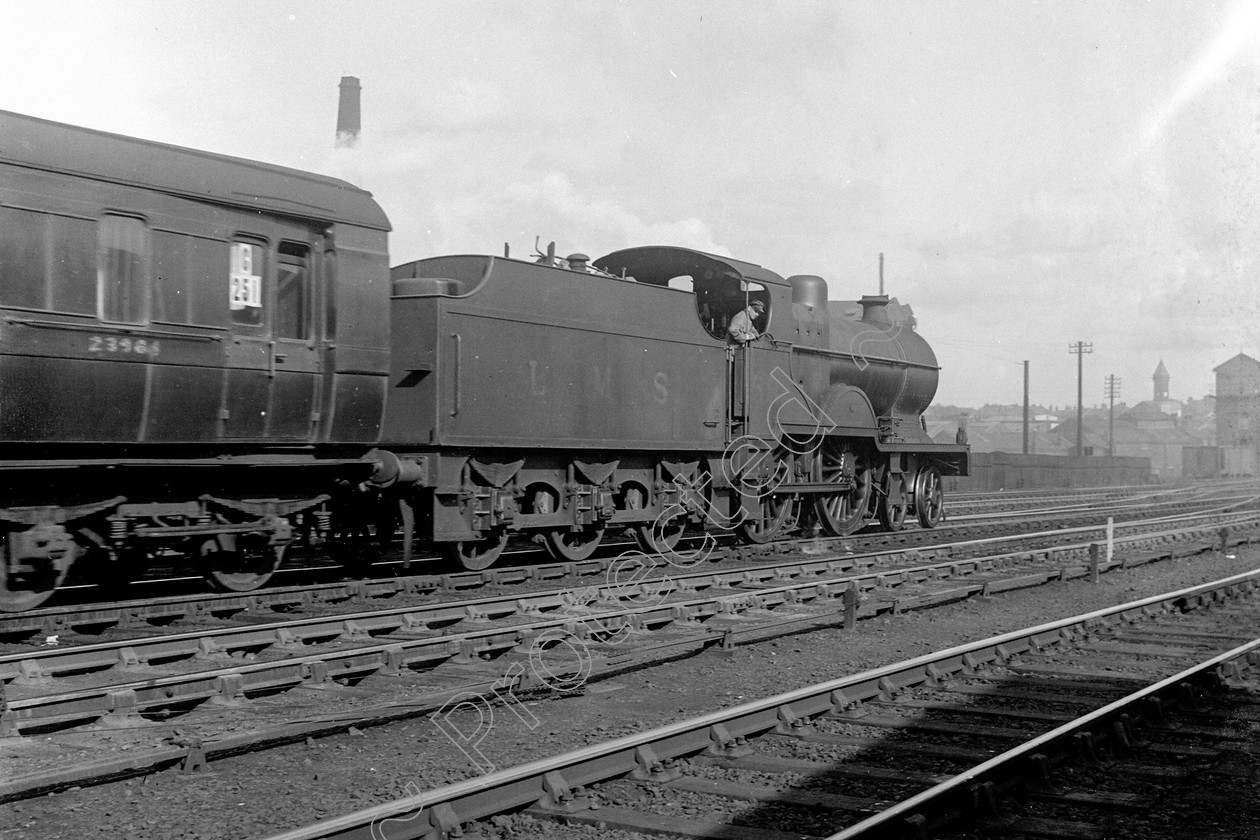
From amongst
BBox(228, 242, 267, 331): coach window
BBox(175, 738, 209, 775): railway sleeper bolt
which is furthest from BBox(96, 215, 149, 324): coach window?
BBox(175, 738, 209, 775): railway sleeper bolt

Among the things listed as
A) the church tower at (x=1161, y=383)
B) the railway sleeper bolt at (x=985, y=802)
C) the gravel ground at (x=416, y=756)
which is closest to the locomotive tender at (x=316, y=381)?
the gravel ground at (x=416, y=756)

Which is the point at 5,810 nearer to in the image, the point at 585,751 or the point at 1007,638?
the point at 585,751

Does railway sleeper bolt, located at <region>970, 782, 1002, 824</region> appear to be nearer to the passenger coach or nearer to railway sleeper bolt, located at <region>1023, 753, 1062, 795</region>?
railway sleeper bolt, located at <region>1023, 753, 1062, 795</region>

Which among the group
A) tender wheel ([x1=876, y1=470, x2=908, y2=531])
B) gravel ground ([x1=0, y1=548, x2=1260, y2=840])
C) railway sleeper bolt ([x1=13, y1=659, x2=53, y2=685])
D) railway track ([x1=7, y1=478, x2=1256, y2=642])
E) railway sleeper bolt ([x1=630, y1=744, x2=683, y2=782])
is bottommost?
gravel ground ([x1=0, y1=548, x2=1260, y2=840])

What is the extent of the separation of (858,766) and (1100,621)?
543cm

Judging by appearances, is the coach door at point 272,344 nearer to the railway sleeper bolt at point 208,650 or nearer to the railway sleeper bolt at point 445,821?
the railway sleeper bolt at point 208,650

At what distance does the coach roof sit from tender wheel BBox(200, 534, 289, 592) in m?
2.80

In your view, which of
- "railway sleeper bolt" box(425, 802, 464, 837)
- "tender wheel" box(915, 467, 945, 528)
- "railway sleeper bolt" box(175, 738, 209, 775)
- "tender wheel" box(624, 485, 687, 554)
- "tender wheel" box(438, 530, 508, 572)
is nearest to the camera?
"railway sleeper bolt" box(425, 802, 464, 837)

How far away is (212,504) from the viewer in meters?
9.75

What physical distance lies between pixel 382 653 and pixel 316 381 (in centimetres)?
324

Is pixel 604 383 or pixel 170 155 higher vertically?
pixel 170 155

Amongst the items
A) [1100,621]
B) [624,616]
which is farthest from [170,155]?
[1100,621]

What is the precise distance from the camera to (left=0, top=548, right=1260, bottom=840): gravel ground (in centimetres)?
485

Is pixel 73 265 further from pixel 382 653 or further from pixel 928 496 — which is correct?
pixel 928 496
